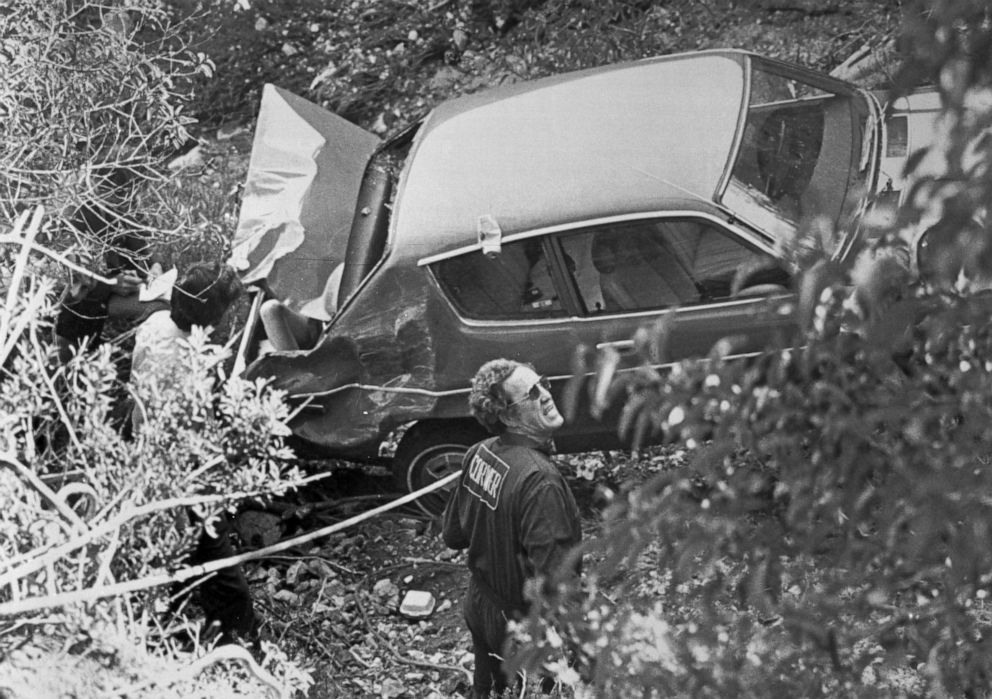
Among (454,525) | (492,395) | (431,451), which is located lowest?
(431,451)

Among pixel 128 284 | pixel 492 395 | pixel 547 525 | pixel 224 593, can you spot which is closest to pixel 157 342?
pixel 224 593

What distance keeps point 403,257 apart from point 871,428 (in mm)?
2684

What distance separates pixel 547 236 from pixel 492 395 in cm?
94

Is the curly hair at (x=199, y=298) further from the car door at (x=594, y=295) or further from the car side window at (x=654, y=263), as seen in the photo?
the car side window at (x=654, y=263)

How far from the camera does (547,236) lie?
147 inches

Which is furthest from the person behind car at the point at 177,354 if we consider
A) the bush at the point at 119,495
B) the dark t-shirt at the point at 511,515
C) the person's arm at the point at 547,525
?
the person's arm at the point at 547,525

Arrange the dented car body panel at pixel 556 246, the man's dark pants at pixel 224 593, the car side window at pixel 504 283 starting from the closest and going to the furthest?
the man's dark pants at pixel 224 593, the dented car body panel at pixel 556 246, the car side window at pixel 504 283

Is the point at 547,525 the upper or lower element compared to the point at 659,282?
lower

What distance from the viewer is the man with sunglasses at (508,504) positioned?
2869 millimetres

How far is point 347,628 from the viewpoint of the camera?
3.88m

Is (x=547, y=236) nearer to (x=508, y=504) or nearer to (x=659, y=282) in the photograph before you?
(x=659, y=282)

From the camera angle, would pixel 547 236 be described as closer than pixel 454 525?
No

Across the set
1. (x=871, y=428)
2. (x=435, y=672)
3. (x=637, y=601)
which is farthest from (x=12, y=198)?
(x=871, y=428)

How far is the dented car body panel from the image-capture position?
Result: 3641 millimetres
